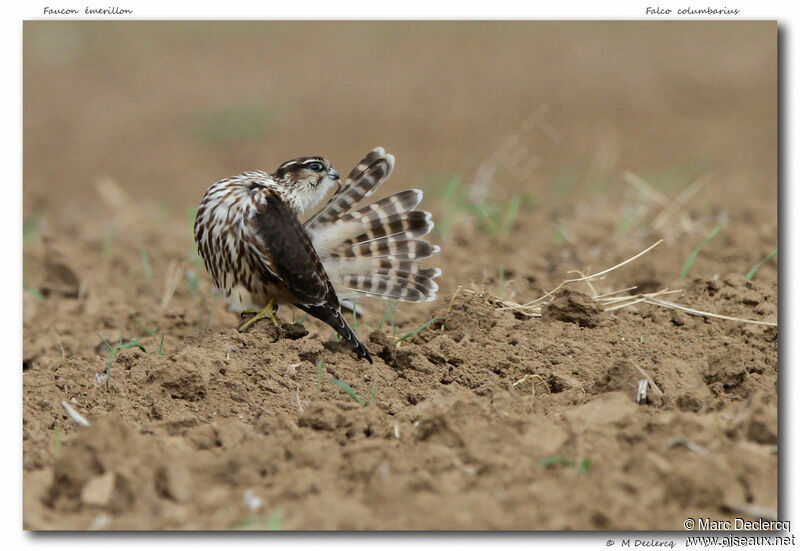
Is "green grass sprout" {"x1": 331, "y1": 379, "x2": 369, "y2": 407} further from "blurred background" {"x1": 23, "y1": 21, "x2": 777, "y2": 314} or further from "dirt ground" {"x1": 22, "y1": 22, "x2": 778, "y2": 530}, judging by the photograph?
"blurred background" {"x1": 23, "y1": 21, "x2": 777, "y2": 314}

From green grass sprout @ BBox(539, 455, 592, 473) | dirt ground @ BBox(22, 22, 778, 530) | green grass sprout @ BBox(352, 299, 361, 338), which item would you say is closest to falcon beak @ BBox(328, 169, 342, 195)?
green grass sprout @ BBox(352, 299, 361, 338)

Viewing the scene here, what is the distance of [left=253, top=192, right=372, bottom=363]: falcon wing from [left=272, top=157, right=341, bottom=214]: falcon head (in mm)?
353

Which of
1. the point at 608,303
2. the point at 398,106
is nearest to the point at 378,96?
the point at 398,106

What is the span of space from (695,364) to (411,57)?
12069mm

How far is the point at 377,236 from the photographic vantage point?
531 centimetres

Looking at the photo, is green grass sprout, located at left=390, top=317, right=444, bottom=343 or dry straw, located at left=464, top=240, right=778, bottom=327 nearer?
green grass sprout, located at left=390, top=317, right=444, bottom=343

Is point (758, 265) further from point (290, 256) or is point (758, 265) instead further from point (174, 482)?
point (174, 482)

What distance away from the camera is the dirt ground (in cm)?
324

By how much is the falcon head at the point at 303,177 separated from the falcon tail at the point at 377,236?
113mm

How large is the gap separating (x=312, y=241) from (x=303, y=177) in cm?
36

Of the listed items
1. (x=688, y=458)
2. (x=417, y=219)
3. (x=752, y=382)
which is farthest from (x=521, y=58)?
(x=688, y=458)

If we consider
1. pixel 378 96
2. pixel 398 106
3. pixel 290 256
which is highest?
pixel 378 96

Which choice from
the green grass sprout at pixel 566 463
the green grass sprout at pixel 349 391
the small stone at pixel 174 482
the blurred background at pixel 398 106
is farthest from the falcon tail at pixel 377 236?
the blurred background at pixel 398 106

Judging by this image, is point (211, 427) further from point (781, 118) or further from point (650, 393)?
point (781, 118)
